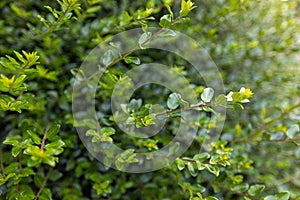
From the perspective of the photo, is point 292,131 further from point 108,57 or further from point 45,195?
point 45,195

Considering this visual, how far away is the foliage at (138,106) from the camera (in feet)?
2.08

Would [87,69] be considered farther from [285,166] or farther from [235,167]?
[285,166]

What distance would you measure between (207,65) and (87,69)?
1.32ft

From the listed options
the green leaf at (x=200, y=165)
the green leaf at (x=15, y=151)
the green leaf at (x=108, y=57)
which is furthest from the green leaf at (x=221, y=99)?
the green leaf at (x=15, y=151)

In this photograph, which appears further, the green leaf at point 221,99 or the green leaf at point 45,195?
the green leaf at point 45,195

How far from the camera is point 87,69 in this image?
0.81 metres

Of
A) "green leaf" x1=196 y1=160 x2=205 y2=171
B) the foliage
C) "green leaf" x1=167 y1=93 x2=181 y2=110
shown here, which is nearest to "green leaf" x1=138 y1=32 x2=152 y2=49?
the foliage

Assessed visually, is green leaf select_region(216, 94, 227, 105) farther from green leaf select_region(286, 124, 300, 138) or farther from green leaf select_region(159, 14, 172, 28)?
green leaf select_region(286, 124, 300, 138)

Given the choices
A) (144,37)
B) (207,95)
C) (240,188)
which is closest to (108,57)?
(144,37)

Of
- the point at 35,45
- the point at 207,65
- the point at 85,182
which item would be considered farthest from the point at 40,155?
the point at 207,65

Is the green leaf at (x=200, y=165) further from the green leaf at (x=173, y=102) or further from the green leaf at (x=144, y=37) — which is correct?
the green leaf at (x=144, y=37)

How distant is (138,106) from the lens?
2.40 feet

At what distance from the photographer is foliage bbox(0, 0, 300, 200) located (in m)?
0.63

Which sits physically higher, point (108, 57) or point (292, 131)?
point (108, 57)
